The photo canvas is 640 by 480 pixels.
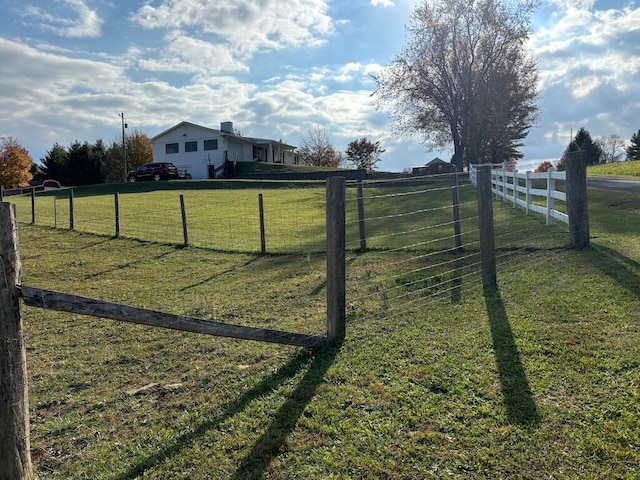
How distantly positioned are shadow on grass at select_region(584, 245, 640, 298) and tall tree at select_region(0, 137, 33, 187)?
170ft

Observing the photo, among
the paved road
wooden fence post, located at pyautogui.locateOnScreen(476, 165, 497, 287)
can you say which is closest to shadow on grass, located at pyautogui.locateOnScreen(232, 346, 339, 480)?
wooden fence post, located at pyautogui.locateOnScreen(476, 165, 497, 287)

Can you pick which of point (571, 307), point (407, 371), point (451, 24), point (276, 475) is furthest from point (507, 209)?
point (451, 24)

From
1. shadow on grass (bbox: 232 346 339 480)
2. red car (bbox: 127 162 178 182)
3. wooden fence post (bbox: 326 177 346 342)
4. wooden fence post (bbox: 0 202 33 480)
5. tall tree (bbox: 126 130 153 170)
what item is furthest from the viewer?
tall tree (bbox: 126 130 153 170)

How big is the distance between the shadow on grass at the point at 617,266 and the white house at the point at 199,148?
41.1 m

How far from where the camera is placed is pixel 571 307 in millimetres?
5113

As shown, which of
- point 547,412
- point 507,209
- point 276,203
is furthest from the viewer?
point 276,203

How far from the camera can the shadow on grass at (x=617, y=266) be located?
223 inches

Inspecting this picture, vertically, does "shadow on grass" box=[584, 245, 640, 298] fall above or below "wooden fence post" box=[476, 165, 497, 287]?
below

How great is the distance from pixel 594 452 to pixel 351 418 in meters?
1.50

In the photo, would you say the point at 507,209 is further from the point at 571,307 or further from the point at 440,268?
the point at 571,307

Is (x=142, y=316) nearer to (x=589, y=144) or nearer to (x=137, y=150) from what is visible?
(x=137, y=150)

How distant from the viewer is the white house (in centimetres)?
4634

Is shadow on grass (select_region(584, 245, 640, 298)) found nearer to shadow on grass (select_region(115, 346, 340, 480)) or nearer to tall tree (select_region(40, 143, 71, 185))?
shadow on grass (select_region(115, 346, 340, 480))

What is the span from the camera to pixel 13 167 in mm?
46500
